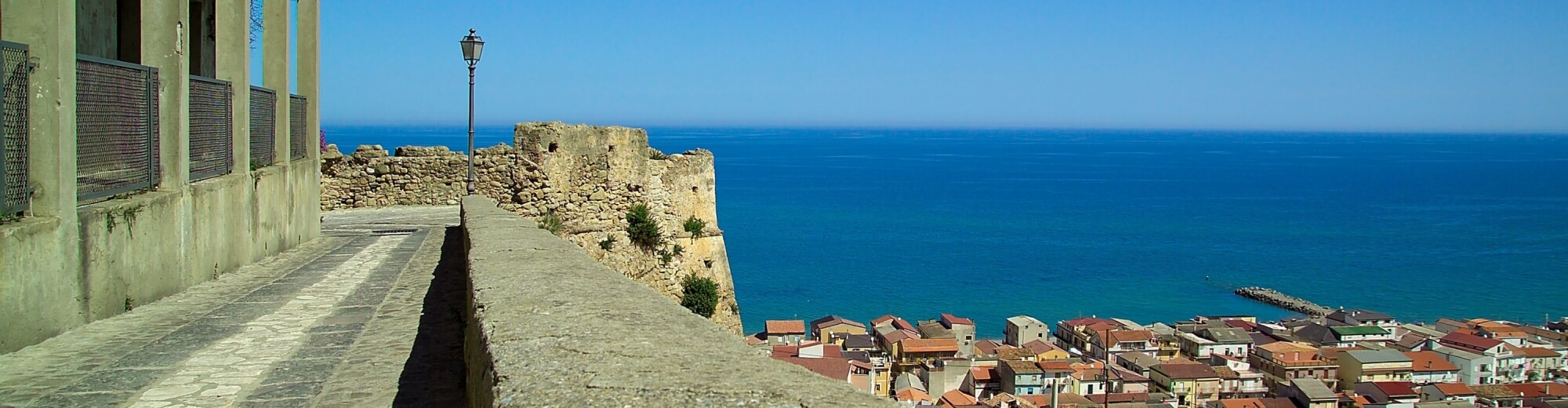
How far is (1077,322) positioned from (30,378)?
43148 mm

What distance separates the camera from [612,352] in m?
3.02

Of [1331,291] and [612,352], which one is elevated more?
[612,352]

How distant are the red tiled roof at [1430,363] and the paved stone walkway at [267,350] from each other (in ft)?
119

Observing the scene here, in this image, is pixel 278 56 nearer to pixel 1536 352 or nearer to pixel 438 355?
pixel 438 355

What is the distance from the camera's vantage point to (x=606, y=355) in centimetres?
298

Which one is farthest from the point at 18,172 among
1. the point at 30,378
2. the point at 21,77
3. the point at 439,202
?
the point at 439,202

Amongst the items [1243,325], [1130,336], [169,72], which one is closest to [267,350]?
[169,72]

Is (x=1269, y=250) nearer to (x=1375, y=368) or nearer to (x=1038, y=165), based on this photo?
(x=1375, y=368)

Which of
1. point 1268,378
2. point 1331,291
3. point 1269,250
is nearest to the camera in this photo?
point 1268,378

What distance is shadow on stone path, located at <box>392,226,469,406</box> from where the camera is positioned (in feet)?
17.0

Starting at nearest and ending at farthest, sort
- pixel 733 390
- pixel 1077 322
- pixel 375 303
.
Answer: pixel 733 390, pixel 375 303, pixel 1077 322

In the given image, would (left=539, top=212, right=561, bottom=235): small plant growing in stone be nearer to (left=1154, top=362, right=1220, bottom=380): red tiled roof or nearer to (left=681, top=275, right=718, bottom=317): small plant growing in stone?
(left=681, top=275, right=718, bottom=317): small plant growing in stone

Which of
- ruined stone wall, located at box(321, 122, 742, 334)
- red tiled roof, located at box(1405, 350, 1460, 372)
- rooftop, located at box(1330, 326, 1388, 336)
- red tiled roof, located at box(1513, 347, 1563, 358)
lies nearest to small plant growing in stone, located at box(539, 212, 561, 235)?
ruined stone wall, located at box(321, 122, 742, 334)

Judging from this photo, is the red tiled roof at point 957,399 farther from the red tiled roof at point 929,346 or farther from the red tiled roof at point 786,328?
the red tiled roof at point 786,328
